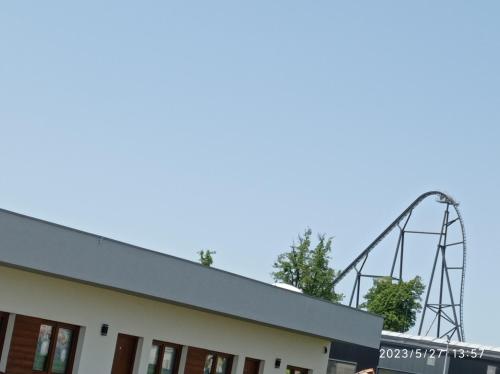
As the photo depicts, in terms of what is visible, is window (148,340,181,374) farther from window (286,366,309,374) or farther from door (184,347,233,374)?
window (286,366,309,374)

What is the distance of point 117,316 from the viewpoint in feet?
71.4

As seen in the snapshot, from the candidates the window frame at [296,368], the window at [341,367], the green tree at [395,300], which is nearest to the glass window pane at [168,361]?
the window frame at [296,368]

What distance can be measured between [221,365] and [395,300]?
41.6 meters

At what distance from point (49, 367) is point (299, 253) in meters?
35.8

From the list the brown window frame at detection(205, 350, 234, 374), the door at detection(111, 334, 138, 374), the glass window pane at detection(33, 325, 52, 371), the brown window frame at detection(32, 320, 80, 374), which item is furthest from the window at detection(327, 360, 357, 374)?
the glass window pane at detection(33, 325, 52, 371)

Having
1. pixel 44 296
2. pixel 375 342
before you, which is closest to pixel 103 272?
pixel 44 296

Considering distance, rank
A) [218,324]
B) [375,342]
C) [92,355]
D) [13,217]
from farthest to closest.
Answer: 1. [375,342]
2. [218,324]
3. [92,355]
4. [13,217]

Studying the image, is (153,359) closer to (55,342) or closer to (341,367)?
(55,342)

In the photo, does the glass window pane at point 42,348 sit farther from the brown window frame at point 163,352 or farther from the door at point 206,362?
the door at point 206,362

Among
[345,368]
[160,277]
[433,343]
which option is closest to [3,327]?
[160,277]

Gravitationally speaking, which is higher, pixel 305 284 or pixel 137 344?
pixel 305 284

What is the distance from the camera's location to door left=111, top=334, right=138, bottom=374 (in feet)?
72.8

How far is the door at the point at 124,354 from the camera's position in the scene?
2219cm

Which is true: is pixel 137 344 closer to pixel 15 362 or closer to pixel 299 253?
pixel 15 362
